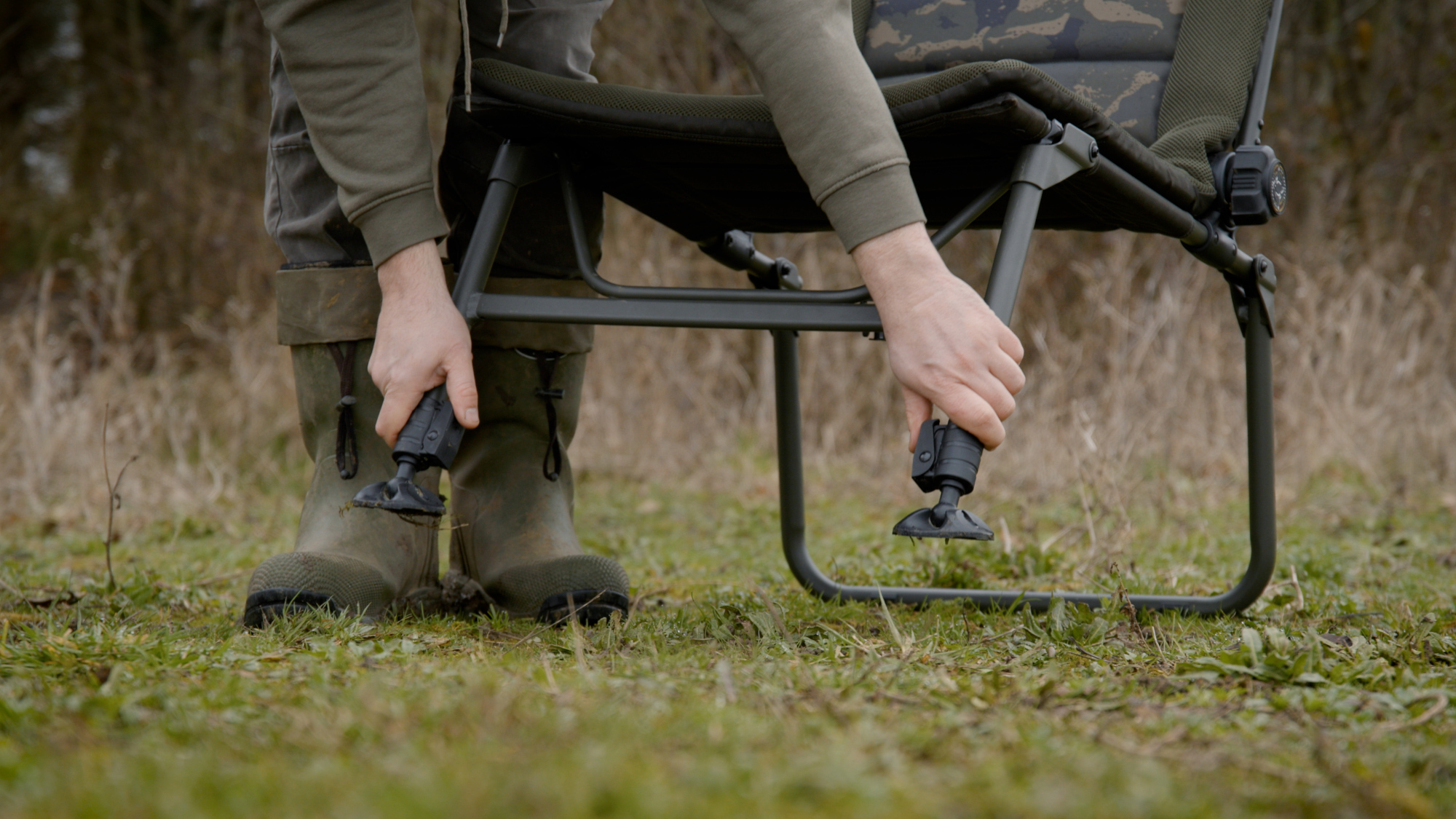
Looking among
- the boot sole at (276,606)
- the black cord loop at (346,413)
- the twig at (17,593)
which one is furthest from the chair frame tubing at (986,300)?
the twig at (17,593)

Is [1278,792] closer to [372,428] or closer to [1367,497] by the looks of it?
[372,428]

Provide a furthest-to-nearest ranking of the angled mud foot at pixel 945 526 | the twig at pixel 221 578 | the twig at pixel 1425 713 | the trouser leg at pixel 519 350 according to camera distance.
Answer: the twig at pixel 221 578, the trouser leg at pixel 519 350, the angled mud foot at pixel 945 526, the twig at pixel 1425 713

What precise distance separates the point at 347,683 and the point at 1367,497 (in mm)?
3300

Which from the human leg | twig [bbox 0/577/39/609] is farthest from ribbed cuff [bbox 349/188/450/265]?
twig [bbox 0/577/39/609]

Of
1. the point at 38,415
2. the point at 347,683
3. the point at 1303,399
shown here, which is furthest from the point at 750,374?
the point at 347,683

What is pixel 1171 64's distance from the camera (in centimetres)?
186

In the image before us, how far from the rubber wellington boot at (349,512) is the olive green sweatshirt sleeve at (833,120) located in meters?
0.72

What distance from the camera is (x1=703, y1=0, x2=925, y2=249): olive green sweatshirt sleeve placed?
1.35 m

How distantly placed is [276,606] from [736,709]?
0.77 meters

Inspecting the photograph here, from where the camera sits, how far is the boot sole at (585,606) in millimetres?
1647

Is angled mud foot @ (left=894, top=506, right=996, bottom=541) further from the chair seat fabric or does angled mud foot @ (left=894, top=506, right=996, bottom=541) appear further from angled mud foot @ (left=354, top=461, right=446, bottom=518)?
angled mud foot @ (left=354, top=461, right=446, bottom=518)

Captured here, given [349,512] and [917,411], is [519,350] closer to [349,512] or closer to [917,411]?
[349,512]

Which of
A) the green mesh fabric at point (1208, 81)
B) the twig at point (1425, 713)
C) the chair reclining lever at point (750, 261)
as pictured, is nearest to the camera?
the twig at point (1425, 713)

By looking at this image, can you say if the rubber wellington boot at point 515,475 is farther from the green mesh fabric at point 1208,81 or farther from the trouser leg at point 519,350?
the green mesh fabric at point 1208,81
